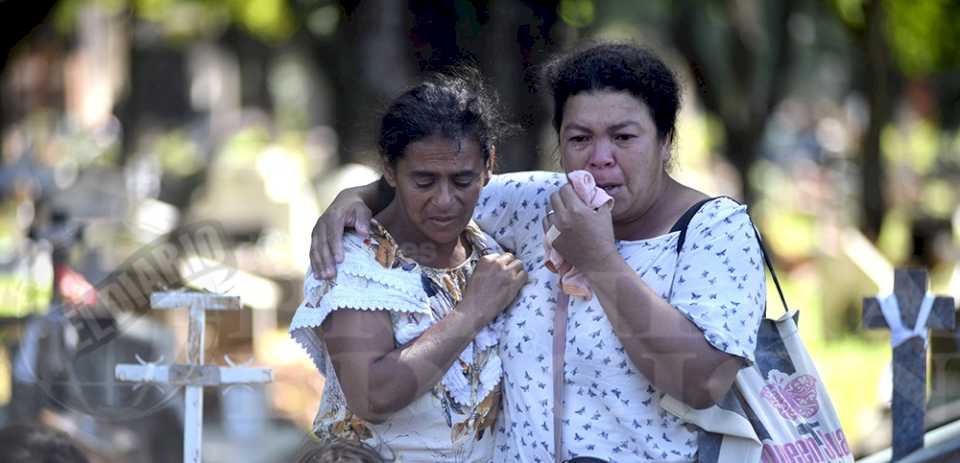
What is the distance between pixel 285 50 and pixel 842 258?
19.8 metres

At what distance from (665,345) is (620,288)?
15 cm

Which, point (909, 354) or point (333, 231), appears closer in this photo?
point (333, 231)

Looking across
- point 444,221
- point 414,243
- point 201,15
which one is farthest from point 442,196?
point 201,15

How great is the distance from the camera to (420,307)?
329cm

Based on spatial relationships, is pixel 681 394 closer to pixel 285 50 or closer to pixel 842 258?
pixel 842 258

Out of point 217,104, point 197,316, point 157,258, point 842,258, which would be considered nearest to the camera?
point 197,316

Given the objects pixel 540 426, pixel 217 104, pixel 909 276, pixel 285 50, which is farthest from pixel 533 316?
pixel 217 104

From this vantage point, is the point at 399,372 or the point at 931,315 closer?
the point at 399,372

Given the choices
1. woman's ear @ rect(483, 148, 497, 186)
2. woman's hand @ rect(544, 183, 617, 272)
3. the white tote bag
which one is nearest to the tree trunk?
woman's ear @ rect(483, 148, 497, 186)

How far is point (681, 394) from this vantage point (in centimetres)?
308

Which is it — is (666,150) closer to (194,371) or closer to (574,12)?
(194,371)

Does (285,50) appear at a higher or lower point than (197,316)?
higher

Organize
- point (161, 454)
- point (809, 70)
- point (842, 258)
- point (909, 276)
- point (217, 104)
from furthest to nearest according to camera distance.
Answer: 1. point (217, 104)
2. point (809, 70)
3. point (842, 258)
4. point (161, 454)
5. point (909, 276)

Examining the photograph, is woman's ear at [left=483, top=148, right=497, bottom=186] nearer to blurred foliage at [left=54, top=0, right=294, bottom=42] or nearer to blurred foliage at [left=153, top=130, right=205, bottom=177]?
blurred foliage at [left=54, top=0, right=294, bottom=42]
